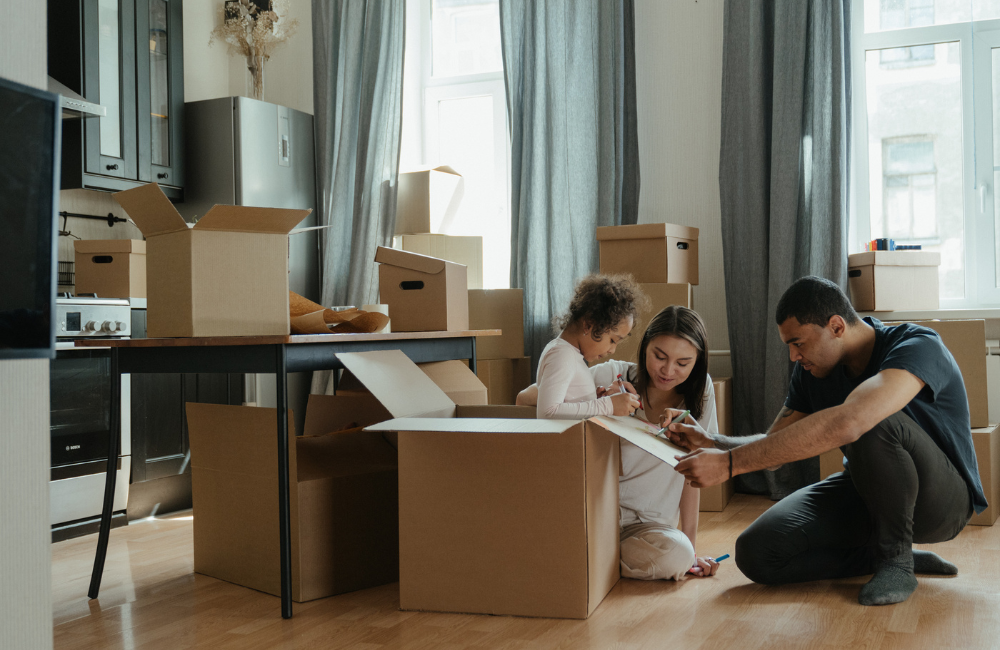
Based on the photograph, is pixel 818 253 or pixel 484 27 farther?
pixel 484 27

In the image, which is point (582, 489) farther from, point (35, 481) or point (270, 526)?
point (35, 481)

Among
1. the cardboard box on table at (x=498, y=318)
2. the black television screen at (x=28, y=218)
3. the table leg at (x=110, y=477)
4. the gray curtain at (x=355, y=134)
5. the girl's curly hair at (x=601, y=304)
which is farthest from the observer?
the gray curtain at (x=355, y=134)

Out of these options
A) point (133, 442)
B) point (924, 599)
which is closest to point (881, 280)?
point (924, 599)

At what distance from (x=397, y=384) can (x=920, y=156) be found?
251cm

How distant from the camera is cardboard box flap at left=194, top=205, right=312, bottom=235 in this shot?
1.96 meters

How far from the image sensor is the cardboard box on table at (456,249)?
3.64 metres

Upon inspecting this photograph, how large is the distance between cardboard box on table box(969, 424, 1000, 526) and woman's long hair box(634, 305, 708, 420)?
1.14 metres

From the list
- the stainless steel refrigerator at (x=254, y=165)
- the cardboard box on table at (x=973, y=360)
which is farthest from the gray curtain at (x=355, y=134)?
the cardboard box on table at (x=973, y=360)

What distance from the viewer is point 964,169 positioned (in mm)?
3346

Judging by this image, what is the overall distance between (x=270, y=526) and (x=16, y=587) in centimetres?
99

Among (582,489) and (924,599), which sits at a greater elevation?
(582,489)

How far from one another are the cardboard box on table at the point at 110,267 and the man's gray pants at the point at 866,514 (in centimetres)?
244

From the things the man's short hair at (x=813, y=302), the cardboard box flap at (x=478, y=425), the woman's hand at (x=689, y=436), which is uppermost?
the man's short hair at (x=813, y=302)

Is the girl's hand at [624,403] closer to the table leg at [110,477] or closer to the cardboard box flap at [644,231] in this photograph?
the cardboard box flap at [644,231]
